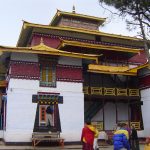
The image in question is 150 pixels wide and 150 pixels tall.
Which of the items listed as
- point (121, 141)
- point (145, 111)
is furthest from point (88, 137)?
point (145, 111)

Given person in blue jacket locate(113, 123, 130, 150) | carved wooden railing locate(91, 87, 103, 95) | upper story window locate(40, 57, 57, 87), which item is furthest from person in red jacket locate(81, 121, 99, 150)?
carved wooden railing locate(91, 87, 103, 95)

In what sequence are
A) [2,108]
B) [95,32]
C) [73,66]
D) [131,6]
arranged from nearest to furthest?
[131,6] → [73,66] → [2,108] → [95,32]

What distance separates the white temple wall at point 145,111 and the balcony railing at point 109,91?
0.57 metres

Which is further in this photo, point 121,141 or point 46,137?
point 46,137

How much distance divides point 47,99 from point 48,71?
1.85m

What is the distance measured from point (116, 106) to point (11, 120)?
897 centimetres

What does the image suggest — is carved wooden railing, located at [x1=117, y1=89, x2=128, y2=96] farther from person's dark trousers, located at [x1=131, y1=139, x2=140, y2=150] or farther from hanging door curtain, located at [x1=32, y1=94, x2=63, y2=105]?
person's dark trousers, located at [x1=131, y1=139, x2=140, y2=150]

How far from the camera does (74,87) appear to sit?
2066cm

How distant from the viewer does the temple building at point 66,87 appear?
62.6 ft

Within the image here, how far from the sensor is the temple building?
19078 millimetres

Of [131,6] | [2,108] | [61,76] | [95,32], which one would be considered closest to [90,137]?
[131,6]

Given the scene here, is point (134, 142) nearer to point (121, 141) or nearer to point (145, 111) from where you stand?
point (145, 111)

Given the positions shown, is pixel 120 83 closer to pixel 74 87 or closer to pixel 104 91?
pixel 104 91

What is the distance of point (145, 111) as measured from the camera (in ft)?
78.3
